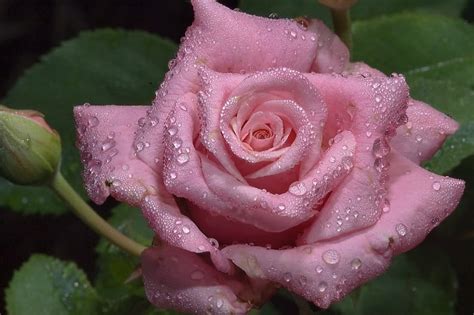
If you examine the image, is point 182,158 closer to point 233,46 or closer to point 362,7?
point 233,46

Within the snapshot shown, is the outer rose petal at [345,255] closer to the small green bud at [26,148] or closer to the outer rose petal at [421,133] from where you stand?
the outer rose petal at [421,133]

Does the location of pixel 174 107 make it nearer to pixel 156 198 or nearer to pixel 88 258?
pixel 156 198

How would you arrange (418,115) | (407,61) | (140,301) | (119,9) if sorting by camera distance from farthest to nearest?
(119,9) → (407,61) → (140,301) → (418,115)

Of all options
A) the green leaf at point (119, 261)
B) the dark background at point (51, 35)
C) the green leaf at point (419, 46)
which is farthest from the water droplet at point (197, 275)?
the dark background at point (51, 35)

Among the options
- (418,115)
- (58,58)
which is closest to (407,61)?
(418,115)

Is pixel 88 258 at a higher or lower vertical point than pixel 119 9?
lower
